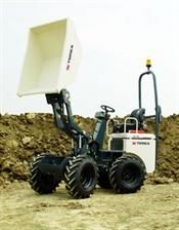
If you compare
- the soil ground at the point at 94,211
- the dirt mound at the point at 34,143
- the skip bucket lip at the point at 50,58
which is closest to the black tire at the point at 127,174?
the soil ground at the point at 94,211

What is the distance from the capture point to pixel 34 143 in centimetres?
1272

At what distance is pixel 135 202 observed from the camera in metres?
7.72

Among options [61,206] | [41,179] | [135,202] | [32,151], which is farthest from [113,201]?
[32,151]

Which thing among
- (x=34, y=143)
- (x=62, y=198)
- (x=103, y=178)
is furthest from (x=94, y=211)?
(x=34, y=143)

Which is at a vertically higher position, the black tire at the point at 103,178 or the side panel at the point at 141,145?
the side panel at the point at 141,145

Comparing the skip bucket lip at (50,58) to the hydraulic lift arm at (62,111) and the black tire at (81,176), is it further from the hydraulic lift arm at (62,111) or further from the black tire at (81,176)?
the black tire at (81,176)

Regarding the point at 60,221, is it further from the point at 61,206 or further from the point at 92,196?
the point at 92,196

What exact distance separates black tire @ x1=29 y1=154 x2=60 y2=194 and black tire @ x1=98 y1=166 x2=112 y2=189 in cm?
77

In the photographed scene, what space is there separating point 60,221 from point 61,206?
3.35ft

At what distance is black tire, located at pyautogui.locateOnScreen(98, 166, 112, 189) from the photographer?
29.9 ft

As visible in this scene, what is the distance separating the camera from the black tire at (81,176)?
8023 mm

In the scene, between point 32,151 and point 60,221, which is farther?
point 32,151

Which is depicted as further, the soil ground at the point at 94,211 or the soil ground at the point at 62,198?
the soil ground at the point at 62,198

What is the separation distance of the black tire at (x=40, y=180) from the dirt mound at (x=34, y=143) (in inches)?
80.7
